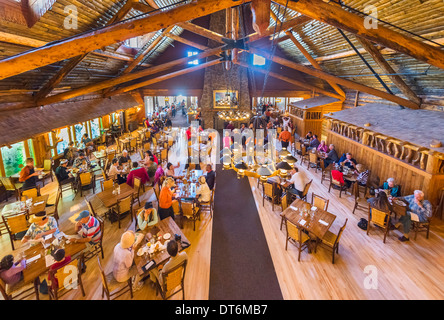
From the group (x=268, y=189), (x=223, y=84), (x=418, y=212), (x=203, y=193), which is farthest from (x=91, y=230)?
(x=223, y=84)

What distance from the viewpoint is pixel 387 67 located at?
7.08 metres

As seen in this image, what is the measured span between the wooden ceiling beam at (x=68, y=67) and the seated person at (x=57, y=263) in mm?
5911

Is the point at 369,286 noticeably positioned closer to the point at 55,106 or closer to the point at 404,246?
the point at 404,246

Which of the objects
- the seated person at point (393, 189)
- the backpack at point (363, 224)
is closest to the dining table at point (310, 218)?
the backpack at point (363, 224)

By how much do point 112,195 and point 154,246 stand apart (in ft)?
9.01

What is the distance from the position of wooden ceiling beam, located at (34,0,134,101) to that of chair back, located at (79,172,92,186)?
3087 millimetres

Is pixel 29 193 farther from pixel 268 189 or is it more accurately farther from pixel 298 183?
pixel 298 183

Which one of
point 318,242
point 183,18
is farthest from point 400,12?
point 318,242

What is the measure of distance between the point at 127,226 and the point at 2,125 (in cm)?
488

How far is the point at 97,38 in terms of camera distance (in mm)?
3531

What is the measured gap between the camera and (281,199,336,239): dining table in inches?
189

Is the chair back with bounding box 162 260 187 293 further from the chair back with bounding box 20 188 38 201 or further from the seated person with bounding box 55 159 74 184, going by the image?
the seated person with bounding box 55 159 74 184
